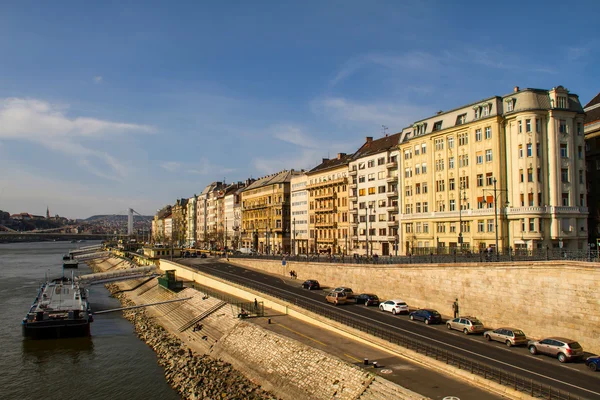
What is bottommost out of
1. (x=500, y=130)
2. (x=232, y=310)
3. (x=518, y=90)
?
(x=232, y=310)

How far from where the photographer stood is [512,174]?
50.1m

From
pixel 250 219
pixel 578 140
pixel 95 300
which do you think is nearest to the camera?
pixel 578 140

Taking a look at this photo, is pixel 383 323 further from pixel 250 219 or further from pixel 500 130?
pixel 250 219

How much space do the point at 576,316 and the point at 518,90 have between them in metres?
28.9

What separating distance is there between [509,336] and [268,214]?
299ft

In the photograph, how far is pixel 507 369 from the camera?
90.0 ft

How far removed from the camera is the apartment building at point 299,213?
106 metres

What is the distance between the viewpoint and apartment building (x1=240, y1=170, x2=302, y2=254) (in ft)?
378

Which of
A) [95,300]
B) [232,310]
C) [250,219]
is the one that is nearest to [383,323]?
[232,310]

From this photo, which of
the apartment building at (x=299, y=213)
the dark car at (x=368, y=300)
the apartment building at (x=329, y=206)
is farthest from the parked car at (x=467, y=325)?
the apartment building at (x=299, y=213)

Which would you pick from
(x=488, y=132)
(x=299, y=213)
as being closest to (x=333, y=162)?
(x=299, y=213)

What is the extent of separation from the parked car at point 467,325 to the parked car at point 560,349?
5829 millimetres

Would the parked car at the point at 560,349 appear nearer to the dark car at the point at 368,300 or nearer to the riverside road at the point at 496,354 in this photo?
the riverside road at the point at 496,354

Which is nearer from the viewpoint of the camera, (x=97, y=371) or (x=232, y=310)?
(x=97, y=371)
